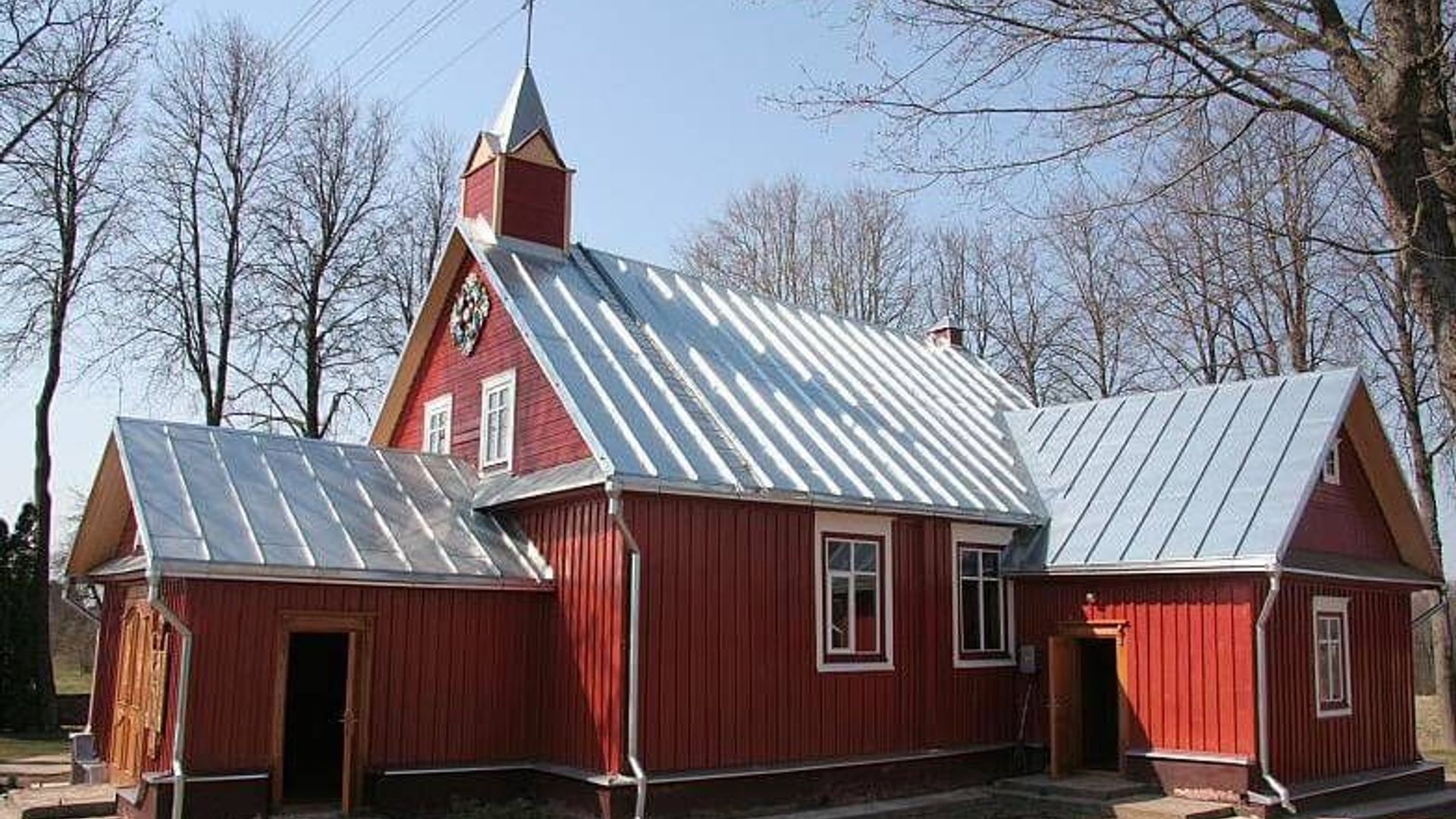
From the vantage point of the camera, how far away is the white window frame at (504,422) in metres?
16.7

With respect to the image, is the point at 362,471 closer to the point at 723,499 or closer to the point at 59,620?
the point at 723,499

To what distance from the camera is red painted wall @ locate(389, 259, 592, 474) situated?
1566 cm

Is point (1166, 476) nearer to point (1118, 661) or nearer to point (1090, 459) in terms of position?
point (1090, 459)

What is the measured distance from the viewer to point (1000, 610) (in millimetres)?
17594

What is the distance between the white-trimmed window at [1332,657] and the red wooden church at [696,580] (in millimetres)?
59

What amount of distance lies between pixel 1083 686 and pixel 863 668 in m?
4.30

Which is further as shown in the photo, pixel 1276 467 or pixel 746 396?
pixel 746 396

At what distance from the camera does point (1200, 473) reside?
16.9 meters

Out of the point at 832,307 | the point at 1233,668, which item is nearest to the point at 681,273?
the point at 1233,668

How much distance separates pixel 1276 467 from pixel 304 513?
11557mm

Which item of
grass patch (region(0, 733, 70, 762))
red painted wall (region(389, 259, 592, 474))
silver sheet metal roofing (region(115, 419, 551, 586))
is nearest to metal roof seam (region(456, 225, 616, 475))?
red painted wall (region(389, 259, 592, 474))

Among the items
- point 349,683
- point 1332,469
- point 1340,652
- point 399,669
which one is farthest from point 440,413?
point 1340,652

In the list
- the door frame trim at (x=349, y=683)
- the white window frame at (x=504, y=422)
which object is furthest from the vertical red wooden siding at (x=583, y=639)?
the door frame trim at (x=349, y=683)

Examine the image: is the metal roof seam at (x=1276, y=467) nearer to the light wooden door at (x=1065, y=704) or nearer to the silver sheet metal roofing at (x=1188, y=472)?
the silver sheet metal roofing at (x=1188, y=472)
